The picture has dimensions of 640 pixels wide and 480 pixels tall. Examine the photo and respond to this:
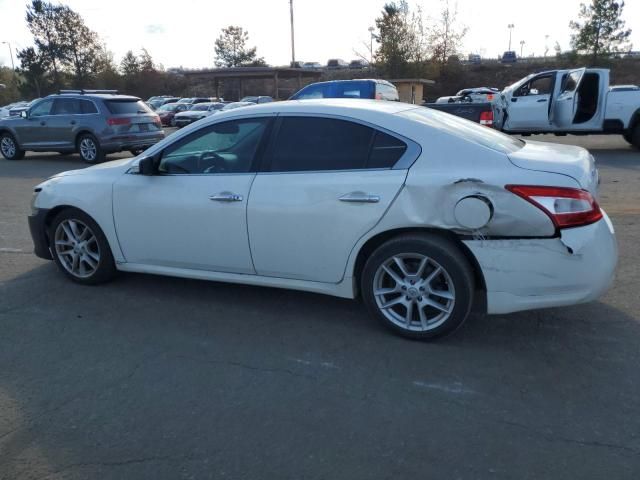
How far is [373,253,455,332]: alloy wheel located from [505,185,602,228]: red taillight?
2.32 ft

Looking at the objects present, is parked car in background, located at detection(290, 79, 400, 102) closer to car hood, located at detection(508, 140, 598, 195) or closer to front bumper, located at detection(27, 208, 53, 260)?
front bumper, located at detection(27, 208, 53, 260)

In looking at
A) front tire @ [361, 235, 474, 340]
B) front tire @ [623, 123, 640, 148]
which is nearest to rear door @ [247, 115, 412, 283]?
front tire @ [361, 235, 474, 340]

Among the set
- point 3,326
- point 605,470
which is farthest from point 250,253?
point 605,470

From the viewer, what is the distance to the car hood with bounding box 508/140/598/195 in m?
3.68

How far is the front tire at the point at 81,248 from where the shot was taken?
4.99 m

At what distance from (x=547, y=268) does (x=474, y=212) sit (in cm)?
57

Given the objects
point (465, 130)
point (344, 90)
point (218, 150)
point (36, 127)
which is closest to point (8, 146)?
point (36, 127)

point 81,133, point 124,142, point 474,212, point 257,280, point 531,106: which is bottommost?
point 257,280

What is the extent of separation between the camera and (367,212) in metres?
3.89

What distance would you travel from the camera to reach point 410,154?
153 inches

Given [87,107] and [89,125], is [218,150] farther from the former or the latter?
[87,107]

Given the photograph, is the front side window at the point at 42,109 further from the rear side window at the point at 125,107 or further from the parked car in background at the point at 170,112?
the parked car in background at the point at 170,112

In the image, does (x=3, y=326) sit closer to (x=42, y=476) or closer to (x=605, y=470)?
(x=42, y=476)

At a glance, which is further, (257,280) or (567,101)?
(567,101)
